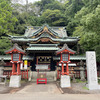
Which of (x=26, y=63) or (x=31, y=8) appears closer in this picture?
(x=26, y=63)

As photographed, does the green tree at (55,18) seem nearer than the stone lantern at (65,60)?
No

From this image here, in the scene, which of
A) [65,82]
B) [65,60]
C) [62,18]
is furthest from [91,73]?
[62,18]

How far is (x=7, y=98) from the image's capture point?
588 cm

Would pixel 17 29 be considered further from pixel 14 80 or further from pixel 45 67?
pixel 14 80

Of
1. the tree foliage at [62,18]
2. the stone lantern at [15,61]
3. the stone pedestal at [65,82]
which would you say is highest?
the tree foliage at [62,18]

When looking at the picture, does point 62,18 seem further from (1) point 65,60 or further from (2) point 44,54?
(1) point 65,60

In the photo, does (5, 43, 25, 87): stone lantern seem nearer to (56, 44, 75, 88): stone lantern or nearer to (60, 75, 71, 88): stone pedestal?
(56, 44, 75, 88): stone lantern

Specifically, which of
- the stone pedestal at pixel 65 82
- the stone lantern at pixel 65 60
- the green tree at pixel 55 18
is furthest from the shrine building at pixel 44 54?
the green tree at pixel 55 18

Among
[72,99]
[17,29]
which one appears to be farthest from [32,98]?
[17,29]

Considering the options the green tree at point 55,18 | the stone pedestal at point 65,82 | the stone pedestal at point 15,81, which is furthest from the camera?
the green tree at point 55,18

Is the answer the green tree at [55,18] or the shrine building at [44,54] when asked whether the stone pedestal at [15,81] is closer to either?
the shrine building at [44,54]

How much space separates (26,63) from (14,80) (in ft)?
18.6

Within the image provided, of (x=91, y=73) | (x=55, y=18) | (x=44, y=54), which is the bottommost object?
(x=91, y=73)

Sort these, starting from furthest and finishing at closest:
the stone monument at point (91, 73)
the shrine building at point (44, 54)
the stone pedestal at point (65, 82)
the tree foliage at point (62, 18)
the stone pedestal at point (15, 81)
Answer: the shrine building at point (44, 54)
the tree foliage at point (62, 18)
the stone pedestal at point (15, 81)
the stone pedestal at point (65, 82)
the stone monument at point (91, 73)
